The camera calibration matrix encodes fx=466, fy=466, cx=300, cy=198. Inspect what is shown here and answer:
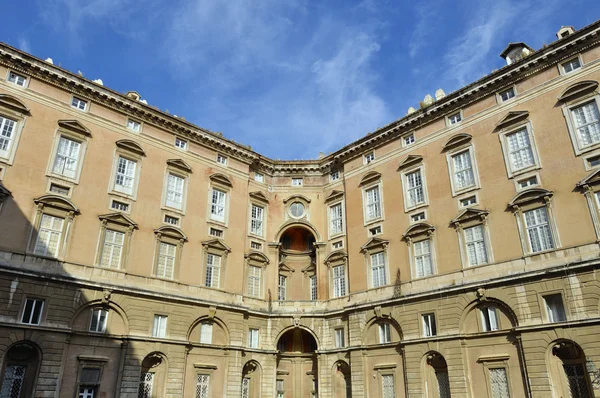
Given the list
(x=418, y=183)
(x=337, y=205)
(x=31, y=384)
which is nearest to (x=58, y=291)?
(x=31, y=384)

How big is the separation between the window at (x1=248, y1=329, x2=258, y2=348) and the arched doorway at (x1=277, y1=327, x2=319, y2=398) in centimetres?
216

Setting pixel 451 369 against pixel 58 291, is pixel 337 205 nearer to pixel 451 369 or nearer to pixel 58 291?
pixel 451 369

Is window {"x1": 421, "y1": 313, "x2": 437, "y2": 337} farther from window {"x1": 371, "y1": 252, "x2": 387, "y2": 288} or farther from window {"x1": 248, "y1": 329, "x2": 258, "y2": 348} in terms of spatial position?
window {"x1": 248, "y1": 329, "x2": 258, "y2": 348}

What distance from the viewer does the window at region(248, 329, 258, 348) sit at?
31442 mm

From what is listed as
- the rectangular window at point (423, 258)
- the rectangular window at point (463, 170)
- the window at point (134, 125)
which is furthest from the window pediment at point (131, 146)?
the rectangular window at point (463, 170)

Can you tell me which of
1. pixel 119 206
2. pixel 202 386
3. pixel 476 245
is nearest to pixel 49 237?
pixel 119 206

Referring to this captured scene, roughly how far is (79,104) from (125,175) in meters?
5.04

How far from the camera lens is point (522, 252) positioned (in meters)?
24.3

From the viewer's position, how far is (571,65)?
83.1 ft

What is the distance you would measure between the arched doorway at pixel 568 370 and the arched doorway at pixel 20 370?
2466 centimetres

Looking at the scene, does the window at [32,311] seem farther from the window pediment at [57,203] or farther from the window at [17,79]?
the window at [17,79]

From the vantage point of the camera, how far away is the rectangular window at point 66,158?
2648 cm

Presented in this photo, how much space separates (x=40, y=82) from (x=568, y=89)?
96.4 feet

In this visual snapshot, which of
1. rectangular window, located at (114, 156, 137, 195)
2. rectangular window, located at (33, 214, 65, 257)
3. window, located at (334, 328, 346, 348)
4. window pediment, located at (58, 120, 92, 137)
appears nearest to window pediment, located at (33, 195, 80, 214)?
rectangular window, located at (33, 214, 65, 257)
